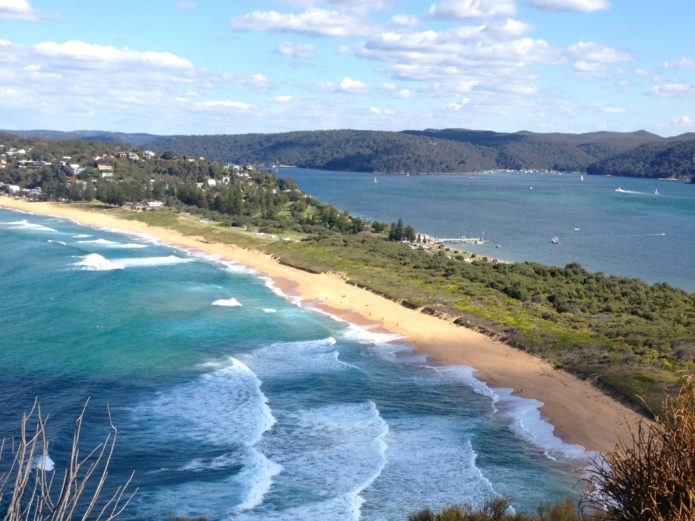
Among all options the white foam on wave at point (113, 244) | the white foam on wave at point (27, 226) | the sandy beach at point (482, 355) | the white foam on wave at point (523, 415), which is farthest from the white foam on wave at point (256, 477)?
the white foam on wave at point (27, 226)

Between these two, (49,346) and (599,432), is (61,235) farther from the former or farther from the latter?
(599,432)

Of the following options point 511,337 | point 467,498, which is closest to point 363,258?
point 511,337

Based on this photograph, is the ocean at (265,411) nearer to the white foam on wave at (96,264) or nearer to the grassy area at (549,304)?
the grassy area at (549,304)

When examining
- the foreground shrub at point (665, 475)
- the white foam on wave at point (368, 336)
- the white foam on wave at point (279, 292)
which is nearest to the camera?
the foreground shrub at point (665, 475)

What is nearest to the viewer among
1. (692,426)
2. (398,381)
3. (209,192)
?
(692,426)

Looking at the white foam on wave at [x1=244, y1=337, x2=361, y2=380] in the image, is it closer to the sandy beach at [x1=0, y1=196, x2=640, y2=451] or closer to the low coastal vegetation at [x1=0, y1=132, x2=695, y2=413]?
the sandy beach at [x1=0, y1=196, x2=640, y2=451]

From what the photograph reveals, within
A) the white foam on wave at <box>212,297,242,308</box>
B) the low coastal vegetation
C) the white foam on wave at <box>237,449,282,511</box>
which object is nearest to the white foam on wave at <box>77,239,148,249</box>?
the low coastal vegetation

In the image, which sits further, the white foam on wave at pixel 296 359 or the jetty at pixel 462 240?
the jetty at pixel 462 240
